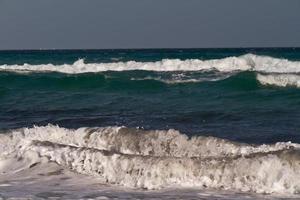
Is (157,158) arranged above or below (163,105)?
above

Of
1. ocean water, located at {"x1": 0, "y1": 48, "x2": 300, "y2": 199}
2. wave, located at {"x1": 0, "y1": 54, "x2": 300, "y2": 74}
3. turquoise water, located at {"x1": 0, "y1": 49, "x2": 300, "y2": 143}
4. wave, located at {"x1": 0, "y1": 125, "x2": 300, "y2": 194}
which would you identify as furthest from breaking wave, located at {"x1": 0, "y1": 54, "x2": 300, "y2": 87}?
wave, located at {"x1": 0, "y1": 125, "x2": 300, "y2": 194}

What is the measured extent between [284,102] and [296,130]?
436 cm

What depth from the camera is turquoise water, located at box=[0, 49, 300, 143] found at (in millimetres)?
10836

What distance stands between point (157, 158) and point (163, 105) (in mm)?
7258

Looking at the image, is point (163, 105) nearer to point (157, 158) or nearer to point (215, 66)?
point (157, 158)

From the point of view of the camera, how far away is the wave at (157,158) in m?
7.03

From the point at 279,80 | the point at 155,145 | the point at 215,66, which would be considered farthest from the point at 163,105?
the point at 215,66

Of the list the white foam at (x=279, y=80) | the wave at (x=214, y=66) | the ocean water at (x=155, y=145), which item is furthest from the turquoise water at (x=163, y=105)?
the wave at (x=214, y=66)

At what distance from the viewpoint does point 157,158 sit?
302 inches

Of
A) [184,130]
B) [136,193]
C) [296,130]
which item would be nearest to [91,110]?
[184,130]

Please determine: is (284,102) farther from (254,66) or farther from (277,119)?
(254,66)

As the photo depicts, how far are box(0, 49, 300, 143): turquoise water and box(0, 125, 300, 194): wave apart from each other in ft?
3.47

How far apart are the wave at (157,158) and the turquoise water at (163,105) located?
106 cm

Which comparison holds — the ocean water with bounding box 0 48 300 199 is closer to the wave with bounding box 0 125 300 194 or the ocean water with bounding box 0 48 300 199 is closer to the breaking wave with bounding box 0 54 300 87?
the wave with bounding box 0 125 300 194
